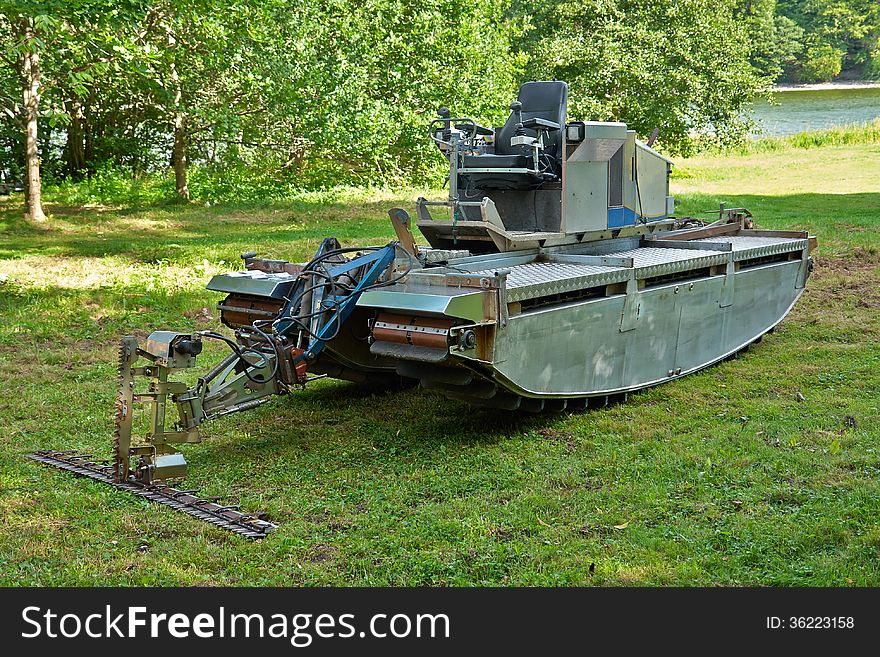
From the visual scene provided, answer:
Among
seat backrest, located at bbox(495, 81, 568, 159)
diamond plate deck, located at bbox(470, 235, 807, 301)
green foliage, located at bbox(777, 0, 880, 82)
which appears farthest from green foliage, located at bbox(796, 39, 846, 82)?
seat backrest, located at bbox(495, 81, 568, 159)

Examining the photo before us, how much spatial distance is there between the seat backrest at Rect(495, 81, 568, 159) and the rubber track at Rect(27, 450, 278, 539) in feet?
13.6

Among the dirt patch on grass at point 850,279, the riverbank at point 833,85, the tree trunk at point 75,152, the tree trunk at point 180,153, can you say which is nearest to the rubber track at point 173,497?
the dirt patch on grass at point 850,279

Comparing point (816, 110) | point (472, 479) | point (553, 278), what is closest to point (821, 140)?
point (816, 110)

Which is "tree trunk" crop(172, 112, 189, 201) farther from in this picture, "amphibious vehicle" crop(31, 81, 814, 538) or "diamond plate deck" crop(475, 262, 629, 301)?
"diamond plate deck" crop(475, 262, 629, 301)

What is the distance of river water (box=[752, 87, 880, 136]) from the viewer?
40.3 metres

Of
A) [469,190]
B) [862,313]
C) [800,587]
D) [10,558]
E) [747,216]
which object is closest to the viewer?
[800,587]

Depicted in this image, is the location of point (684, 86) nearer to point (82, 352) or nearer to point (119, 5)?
point (119, 5)

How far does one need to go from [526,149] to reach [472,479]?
10.4ft

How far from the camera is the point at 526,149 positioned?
8375mm

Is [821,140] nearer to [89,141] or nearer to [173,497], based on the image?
[89,141]

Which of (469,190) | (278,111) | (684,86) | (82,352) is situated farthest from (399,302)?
(684,86)

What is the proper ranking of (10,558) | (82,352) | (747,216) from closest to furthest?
(10,558) < (82,352) < (747,216)

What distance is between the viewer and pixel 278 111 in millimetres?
19906

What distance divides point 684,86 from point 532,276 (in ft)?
68.8
